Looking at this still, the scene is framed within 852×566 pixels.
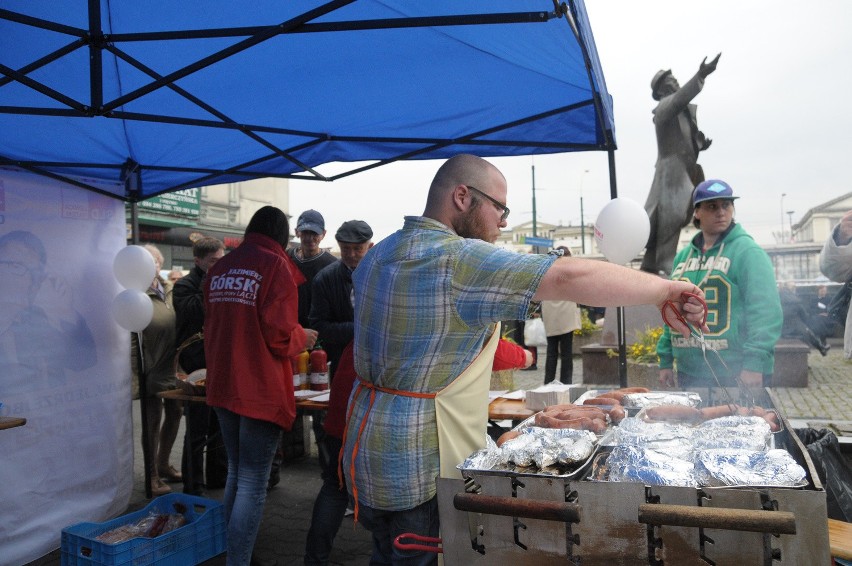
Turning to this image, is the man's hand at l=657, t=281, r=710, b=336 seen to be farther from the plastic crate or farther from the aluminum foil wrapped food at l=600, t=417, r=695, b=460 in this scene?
the plastic crate

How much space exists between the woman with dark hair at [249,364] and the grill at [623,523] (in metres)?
1.89

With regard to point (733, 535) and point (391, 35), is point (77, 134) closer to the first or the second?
point (391, 35)

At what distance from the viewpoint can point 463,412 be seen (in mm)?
2025

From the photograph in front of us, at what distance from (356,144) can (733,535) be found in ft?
12.6

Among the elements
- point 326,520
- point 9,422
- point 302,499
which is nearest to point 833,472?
point 326,520

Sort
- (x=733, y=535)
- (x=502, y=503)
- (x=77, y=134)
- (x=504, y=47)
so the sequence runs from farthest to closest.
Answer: (x=77, y=134)
(x=504, y=47)
(x=502, y=503)
(x=733, y=535)

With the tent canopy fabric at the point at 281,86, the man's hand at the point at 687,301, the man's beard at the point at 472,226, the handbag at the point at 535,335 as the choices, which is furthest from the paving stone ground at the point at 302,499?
the handbag at the point at 535,335

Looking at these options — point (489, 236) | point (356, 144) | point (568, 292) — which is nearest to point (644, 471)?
point (568, 292)

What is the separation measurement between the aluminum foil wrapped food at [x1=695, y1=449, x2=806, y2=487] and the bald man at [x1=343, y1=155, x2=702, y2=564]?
421 millimetres

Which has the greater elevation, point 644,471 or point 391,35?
point 391,35

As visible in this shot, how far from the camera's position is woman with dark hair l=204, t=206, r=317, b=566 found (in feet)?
11.0

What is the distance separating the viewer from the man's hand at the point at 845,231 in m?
4.01

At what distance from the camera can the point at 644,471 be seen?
5.54 feet

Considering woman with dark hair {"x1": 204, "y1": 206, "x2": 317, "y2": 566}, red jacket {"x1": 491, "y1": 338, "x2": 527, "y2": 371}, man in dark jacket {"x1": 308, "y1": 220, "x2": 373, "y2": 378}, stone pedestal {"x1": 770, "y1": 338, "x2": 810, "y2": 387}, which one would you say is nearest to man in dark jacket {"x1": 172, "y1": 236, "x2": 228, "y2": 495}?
man in dark jacket {"x1": 308, "y1": 220, "x2": 373, "y2": 378}
